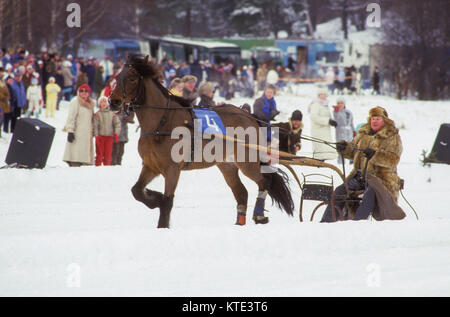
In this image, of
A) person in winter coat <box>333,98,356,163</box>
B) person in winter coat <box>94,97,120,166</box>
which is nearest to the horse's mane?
person in winter coat <box>94,97,120,166</box>

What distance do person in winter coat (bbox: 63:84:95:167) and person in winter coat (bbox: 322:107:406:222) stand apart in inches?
238

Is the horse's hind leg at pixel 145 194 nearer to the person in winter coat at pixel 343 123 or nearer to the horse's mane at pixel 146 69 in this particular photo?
the horse's mane at pixel 146 69

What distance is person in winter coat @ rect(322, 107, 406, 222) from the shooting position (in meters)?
8.84

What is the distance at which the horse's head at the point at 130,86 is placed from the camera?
348 inches

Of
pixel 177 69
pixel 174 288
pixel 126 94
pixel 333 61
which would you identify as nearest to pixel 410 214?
pixel 126 94

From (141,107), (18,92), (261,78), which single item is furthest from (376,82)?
(141,107)

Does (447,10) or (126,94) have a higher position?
(447,10)

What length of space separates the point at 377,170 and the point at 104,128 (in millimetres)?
6453

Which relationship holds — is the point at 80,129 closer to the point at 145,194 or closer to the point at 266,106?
the point at 266,106

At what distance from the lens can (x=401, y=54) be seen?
40.1 m

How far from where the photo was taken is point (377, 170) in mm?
9117

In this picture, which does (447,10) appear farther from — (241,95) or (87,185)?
(87,185)

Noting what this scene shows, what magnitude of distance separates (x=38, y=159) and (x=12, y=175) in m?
0.74

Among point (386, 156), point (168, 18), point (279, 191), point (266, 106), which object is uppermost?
point (168, 18)
